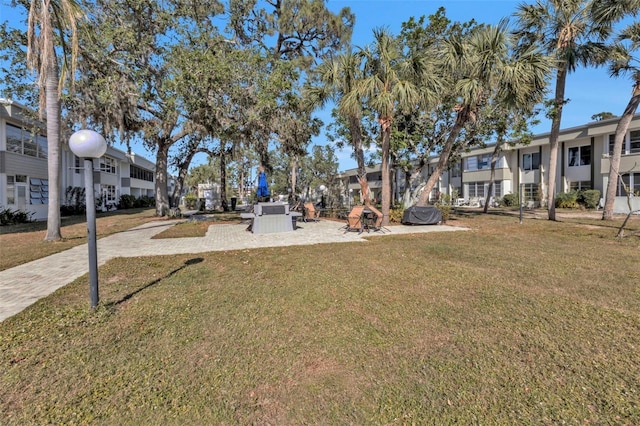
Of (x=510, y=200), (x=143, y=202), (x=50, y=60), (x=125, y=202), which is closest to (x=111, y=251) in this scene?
(x=50, y=60)

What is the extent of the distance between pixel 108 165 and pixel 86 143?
34.1m

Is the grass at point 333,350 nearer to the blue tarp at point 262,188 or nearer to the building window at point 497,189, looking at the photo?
the blue tarp at point 262,188

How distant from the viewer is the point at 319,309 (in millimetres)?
4172

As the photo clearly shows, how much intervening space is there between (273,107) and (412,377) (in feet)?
41.4

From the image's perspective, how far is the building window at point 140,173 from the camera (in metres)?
40.8

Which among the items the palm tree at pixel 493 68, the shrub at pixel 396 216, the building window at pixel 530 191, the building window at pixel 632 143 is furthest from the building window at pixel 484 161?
the shrub at pixel 396 216

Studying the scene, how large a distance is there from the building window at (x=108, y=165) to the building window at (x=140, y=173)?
6.27 metres

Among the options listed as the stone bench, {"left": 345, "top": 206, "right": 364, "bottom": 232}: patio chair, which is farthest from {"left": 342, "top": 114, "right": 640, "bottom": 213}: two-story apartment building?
the stone bench

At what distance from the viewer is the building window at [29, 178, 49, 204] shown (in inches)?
722

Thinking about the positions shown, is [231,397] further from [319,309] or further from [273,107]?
[273,107]

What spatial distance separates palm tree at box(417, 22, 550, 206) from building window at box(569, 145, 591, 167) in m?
15.9

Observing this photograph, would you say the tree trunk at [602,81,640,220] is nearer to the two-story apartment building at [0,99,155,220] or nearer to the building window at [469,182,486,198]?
the building window at [469,182,486,198]

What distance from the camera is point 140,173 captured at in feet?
147

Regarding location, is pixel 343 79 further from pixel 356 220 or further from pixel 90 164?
pixel 90 164
